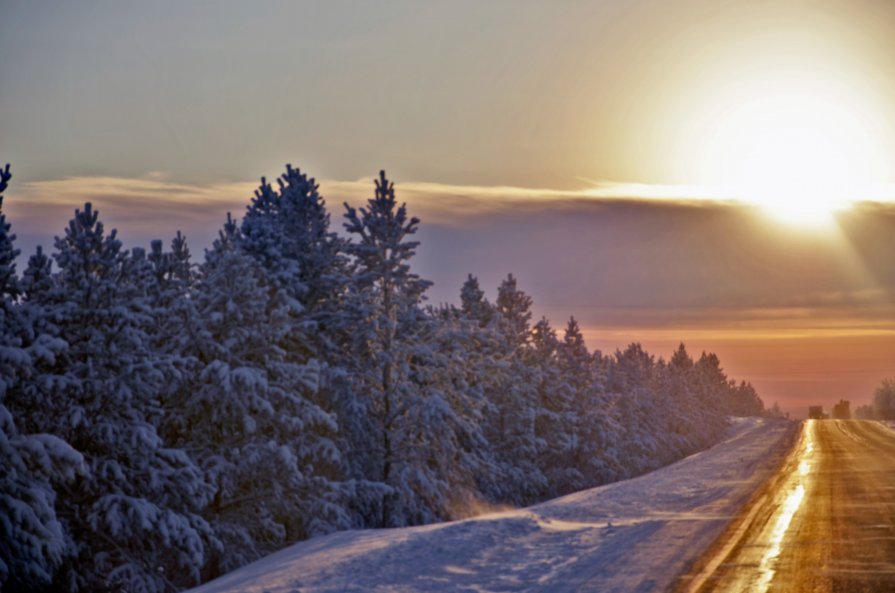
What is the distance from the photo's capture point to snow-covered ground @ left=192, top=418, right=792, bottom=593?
13.6m

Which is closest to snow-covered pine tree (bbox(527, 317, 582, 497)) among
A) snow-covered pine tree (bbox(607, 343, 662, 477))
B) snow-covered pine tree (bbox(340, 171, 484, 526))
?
snow-covered pine tree (bbox(607, 343, 662, 477))

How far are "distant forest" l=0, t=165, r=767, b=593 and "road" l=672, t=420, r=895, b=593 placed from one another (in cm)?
1437

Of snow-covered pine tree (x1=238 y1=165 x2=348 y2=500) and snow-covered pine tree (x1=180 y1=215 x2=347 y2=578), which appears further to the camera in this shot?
snow-covered pine tree (x1=238 y1=165 x2=348 y2=500)

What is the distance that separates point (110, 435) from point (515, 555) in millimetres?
15468

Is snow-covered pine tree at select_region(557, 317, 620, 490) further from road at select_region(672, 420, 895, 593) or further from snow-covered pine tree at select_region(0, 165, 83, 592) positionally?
snow-covered pine tree at select_region(0, 165, 83, 592)

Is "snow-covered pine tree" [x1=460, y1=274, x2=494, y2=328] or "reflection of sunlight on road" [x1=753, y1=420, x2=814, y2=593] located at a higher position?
"snow-covered pine tree" [x1=460, y1=274, x2=494, y2=328]

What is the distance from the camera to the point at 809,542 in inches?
647

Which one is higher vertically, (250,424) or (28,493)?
(250,424)

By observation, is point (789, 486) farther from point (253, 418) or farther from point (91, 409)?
point (91, 409)

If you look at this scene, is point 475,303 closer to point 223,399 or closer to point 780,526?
point 223,399

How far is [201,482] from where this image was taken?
28000 millimetres

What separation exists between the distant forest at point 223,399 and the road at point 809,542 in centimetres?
1437

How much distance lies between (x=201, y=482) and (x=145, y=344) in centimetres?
446

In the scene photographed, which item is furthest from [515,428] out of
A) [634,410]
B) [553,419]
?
[634,410]
